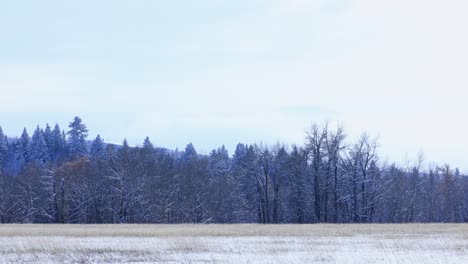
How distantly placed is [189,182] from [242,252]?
55663 mm

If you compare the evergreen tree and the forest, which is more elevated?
the evergreen tree

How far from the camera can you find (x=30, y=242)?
24156mm

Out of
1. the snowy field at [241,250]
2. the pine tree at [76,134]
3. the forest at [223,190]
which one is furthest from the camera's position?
the pine tree at [76,134]

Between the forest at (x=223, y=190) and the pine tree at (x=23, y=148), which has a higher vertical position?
A: the pine tree at (x=23, y=148)

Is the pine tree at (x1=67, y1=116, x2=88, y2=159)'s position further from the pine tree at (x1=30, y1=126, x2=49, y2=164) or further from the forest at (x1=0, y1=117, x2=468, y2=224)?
the forest at (x1=0, y1=117, x2=468, y2=224)

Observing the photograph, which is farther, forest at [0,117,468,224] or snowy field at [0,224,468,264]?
forest at [0,117,468,224]

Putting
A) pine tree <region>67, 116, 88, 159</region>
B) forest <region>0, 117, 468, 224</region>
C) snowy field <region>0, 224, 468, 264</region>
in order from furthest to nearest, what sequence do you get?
pine tree <region>67, 116, 88, 159</region>, forest <region>0, 117, 468, 224</region>, snowy field <region>0, 224, 468, 264</region>

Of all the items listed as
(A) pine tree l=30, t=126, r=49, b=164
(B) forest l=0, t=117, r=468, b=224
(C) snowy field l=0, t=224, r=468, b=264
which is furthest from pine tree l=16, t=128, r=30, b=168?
(C) snowy field l=0, t=224, r=468, b=264

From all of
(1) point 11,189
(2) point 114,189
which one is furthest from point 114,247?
(1) point 11,189

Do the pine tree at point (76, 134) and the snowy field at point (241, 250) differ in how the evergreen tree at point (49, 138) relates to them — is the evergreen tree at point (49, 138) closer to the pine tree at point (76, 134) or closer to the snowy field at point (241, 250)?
Answer: the pine tree at point (76, 134)

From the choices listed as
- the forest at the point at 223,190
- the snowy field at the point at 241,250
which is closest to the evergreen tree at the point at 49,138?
the forest at the point at 223,190

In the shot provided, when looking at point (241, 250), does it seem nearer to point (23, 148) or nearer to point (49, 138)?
point (49, 138)

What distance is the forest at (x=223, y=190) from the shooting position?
7225cm

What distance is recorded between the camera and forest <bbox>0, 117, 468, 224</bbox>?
7225 cm
